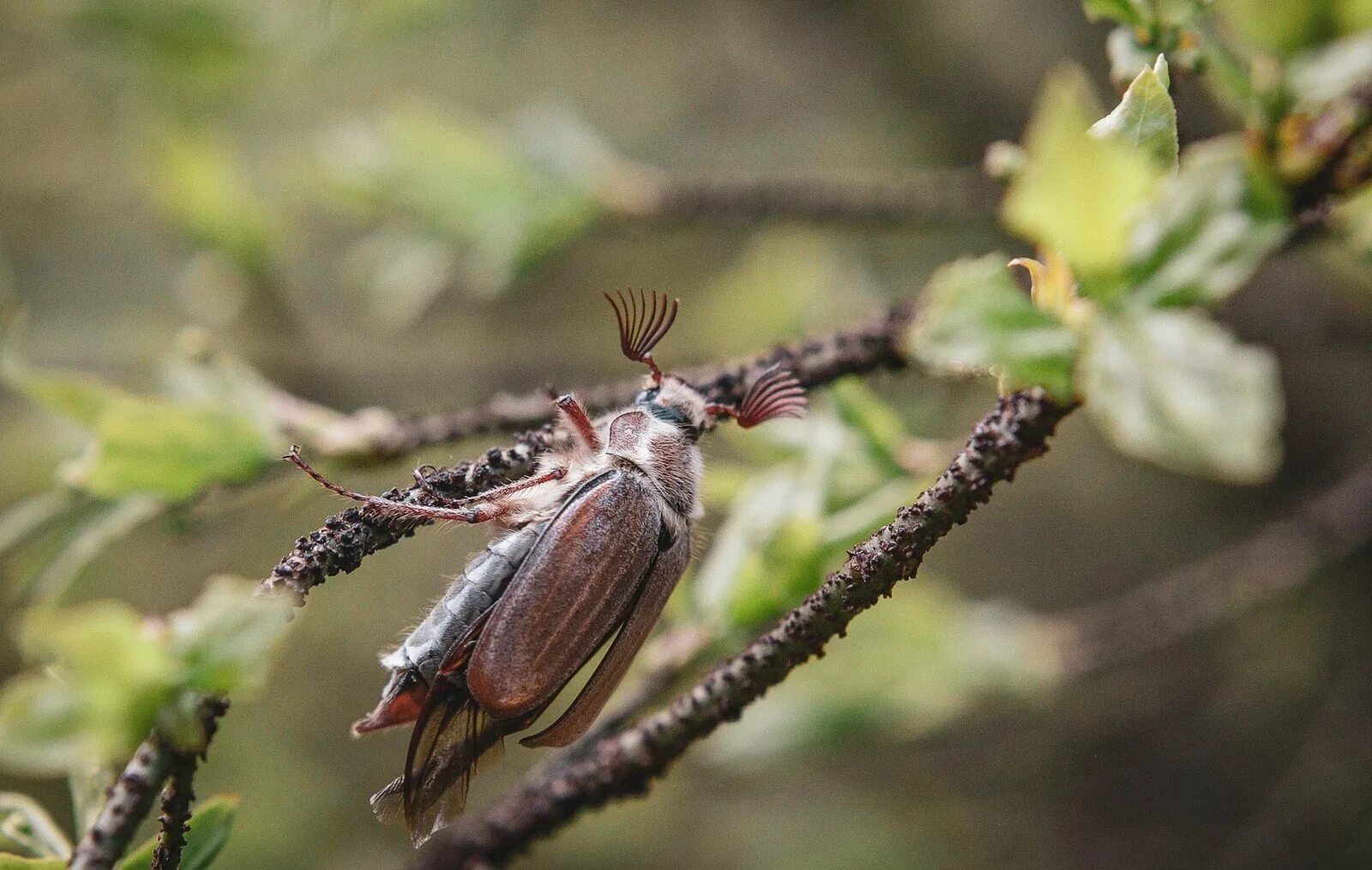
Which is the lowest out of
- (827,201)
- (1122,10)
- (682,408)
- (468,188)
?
(682,408)

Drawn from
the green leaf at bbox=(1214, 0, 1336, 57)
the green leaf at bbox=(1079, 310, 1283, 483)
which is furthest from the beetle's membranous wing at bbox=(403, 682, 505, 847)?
the green leaf at bbox=(1214, 0, 1336, 57)

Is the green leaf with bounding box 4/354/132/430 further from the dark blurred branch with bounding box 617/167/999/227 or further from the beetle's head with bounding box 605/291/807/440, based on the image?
the dark blurred branch with bounding box 617/167/999/227

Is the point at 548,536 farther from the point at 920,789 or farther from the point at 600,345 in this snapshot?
the point at 920,789

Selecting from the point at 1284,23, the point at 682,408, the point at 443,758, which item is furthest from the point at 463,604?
the point at 1284,23

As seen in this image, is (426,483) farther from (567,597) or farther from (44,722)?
(44,722)

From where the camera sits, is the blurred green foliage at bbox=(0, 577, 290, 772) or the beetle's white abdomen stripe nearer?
the blurred green foliage at bbox=(0, 577, 290, 772)

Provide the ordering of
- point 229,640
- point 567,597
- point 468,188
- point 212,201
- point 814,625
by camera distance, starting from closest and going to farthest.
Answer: point 814,625
point 229,640
point 567,597
point 468,188
point 212,201
